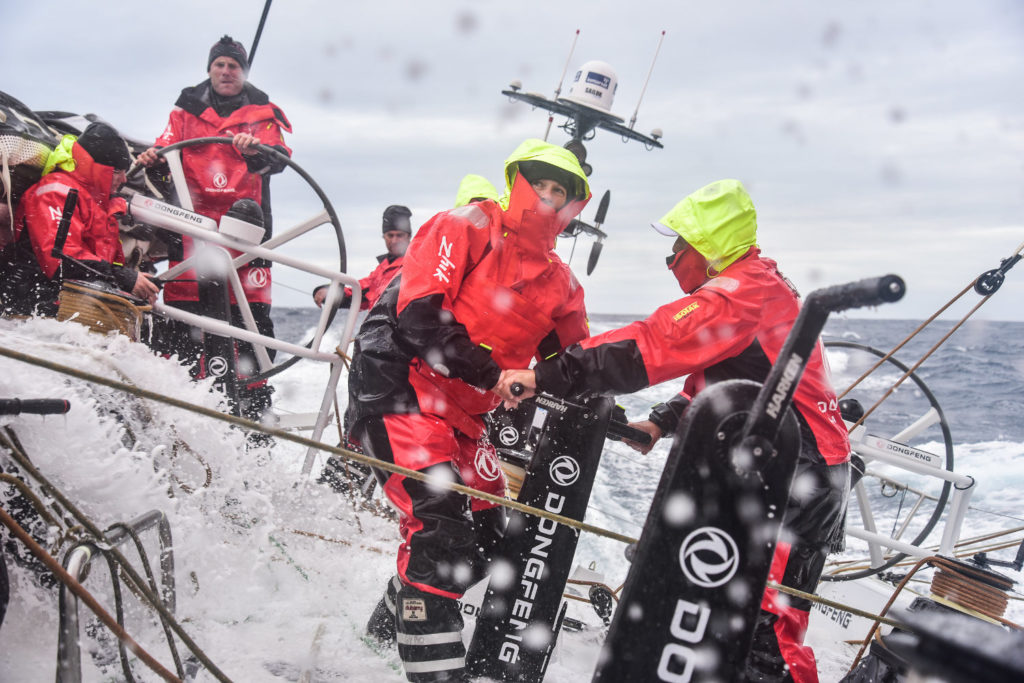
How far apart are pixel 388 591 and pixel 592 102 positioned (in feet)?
20.6

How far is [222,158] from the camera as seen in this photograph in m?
4.40

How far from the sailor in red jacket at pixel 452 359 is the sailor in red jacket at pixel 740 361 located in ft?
0.88

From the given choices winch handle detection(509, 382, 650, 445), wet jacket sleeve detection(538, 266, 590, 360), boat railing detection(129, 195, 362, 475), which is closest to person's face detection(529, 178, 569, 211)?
wet jacket sleeve detection(538, 266, 590, 360)

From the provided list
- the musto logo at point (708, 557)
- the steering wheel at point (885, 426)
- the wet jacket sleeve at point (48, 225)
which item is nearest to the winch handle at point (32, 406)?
the musto logo at point (708, 557)

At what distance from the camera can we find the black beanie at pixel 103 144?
3.61 m

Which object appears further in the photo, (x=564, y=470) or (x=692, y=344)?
(x=564, y=470)

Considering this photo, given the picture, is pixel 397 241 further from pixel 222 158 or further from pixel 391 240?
pixel 222 158

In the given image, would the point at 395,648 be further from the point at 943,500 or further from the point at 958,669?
the point at 943,500

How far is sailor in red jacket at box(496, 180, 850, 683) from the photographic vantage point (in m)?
2.30

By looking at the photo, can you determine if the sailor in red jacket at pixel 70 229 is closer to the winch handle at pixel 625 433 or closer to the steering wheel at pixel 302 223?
the steering wheel at pixel 302 223

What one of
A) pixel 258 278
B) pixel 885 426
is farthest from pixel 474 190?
pixel 885 426

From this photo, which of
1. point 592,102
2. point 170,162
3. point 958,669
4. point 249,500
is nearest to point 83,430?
point 249,500

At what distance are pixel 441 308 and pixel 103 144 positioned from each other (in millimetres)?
2265

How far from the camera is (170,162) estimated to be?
151 inches
